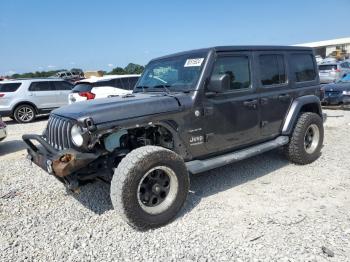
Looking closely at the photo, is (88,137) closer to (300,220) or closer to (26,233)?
(26,233)

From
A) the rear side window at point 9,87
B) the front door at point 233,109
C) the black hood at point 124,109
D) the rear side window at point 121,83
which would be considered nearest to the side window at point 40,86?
the rear side window at point 9,87

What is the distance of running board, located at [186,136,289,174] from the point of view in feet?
13.7

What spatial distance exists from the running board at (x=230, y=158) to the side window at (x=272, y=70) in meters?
0.93

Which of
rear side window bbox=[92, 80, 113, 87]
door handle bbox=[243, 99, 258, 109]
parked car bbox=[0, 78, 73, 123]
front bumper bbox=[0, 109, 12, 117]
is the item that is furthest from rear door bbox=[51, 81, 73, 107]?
door handle bbox=[243, 99, 258, 109]

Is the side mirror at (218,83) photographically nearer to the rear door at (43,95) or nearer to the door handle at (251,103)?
the door handle at (251,103)

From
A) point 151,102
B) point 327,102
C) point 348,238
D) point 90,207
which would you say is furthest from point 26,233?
A: point 327,102

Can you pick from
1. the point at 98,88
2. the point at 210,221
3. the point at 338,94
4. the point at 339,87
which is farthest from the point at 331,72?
the point at 210,221

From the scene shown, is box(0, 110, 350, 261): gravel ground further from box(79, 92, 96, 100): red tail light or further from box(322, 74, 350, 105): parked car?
box(322, 74, 350, 105): parked car

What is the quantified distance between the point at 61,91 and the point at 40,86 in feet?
2.69

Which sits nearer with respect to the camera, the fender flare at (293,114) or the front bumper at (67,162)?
the front bumper at (67,162)

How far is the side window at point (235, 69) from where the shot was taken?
14.9ft

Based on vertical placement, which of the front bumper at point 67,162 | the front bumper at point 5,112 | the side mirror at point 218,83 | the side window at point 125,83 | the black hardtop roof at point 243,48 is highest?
the black hardtop roof at point 243,48

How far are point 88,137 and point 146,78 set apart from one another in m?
2.03

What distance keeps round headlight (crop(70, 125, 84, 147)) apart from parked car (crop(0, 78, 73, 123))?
34.5ft
